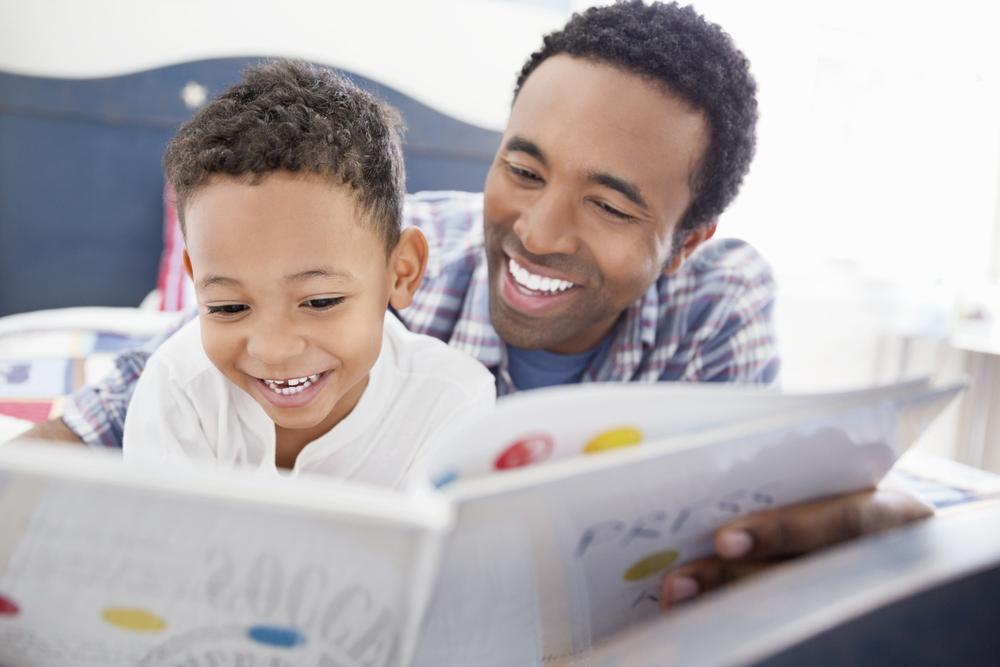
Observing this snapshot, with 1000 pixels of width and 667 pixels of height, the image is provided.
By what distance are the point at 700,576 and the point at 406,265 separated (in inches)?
18.6

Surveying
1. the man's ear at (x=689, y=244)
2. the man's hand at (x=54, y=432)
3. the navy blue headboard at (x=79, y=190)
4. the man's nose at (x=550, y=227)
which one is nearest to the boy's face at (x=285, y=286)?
the man's nose at (x=550, y=227)

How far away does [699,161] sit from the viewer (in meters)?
0.98

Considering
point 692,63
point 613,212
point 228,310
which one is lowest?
point 228,310

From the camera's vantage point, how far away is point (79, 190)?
1877 millimetres

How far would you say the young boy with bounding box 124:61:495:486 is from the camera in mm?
667

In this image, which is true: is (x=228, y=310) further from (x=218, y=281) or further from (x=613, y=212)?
(x=613, y=212)

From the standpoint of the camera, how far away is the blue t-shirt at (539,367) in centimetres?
104

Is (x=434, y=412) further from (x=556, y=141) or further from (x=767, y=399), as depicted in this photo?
(x=767, y=399)

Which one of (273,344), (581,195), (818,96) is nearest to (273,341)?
(273,344)

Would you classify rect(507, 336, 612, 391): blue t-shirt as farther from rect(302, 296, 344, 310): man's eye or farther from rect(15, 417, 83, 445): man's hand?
rect(15, 417, 83, 445): man's hand

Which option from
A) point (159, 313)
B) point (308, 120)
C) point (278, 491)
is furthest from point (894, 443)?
point (159, 313)

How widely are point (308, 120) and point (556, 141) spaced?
31cm

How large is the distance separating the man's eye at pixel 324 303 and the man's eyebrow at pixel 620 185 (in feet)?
1.15

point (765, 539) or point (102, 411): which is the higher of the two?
point (765, 539)
